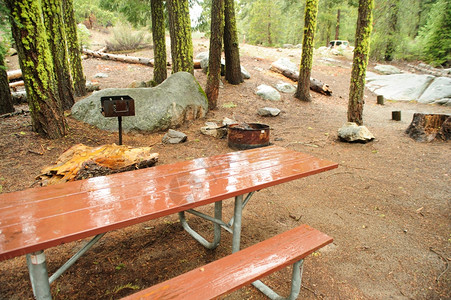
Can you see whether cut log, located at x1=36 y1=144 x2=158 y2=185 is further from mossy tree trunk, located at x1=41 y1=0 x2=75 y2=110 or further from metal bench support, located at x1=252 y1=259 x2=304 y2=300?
mossy tree trunk, located at x1=41 y1=0 x2=75 y2=110

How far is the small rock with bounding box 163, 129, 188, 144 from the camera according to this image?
18.0 ft

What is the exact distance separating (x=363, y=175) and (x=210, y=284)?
3.88 meters

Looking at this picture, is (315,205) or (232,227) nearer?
(232,227)

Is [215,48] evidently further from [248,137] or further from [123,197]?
[123,197]

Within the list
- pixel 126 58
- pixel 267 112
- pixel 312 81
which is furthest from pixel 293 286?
pixel 126 58

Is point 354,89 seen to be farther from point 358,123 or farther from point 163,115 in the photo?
point 163,115

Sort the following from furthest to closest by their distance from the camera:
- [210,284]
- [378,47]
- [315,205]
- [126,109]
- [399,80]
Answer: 1. [378,47]
2. [399,80]
3. [126,109]
4. [315,205]
5. [210,284]

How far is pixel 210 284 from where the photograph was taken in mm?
1480

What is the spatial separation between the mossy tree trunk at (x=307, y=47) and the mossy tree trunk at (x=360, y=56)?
269cm

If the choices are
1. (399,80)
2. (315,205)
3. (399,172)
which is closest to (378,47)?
(399,80)

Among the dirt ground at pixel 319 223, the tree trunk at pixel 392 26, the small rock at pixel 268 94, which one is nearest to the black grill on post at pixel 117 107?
the dirt ground at pixel 319 223

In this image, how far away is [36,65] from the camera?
4.37m

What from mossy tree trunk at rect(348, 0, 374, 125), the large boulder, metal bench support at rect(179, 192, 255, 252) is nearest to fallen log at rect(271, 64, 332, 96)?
mossy tree trunk at rect(348, 0, 374, 125)

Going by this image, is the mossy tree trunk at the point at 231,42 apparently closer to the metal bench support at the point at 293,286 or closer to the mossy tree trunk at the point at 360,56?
the mossy tree trunk at the point at 360,56
